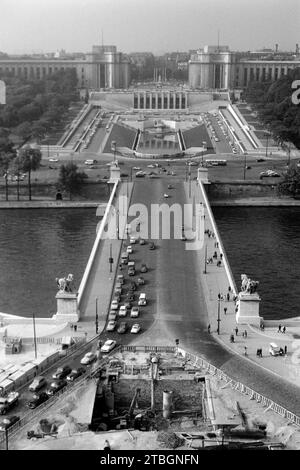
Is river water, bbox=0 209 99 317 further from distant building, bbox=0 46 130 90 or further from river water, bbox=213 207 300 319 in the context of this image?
distant building, bbox=0 46 130 90

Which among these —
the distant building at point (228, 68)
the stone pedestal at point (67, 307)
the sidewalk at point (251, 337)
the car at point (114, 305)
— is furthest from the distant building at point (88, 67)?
the stone pedestal at point (67, 307)

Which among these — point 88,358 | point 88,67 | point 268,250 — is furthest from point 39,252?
point 88,67

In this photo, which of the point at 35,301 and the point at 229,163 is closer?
the point at 35,301

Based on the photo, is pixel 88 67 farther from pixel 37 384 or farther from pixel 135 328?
pixel 37 384

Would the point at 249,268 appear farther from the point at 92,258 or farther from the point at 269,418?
the point at 269,418
